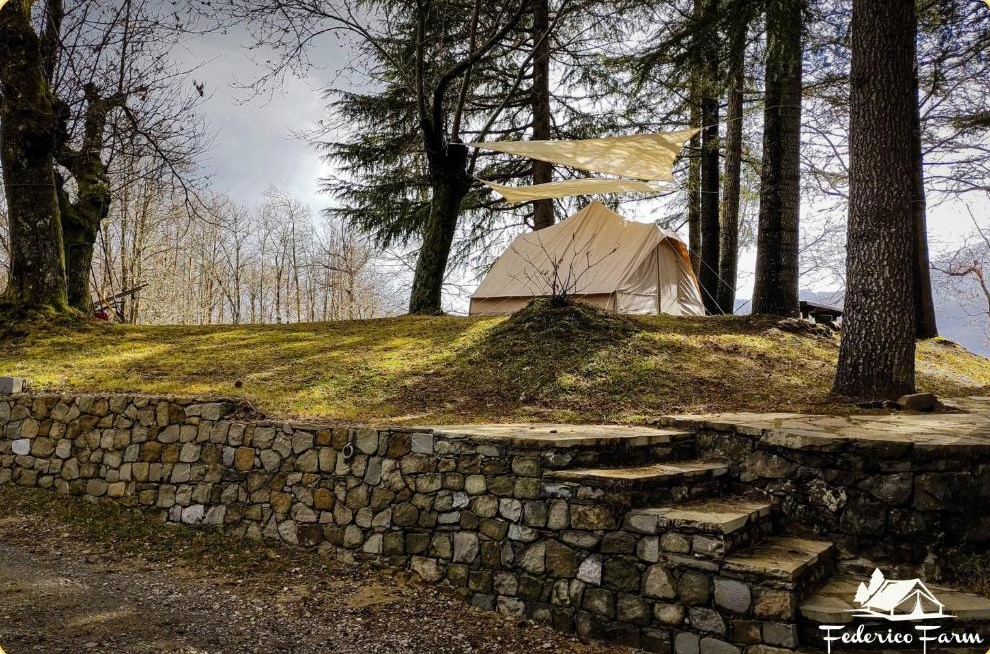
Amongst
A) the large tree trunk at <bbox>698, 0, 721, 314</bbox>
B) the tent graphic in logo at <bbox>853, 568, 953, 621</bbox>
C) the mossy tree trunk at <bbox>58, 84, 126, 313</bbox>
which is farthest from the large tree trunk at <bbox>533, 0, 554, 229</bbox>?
the tent graphic in logo at <bbox>853, 568, 953, 621</bbox>

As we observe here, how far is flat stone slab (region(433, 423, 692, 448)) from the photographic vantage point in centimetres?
359

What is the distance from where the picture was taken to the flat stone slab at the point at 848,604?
2.71m

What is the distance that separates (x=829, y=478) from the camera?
3.45 metres

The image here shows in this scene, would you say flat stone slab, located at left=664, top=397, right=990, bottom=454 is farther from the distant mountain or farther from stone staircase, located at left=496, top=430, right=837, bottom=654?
the distant mountain

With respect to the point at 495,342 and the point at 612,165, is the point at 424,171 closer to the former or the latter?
the point at 612,165

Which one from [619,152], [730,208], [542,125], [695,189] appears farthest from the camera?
[695,189]

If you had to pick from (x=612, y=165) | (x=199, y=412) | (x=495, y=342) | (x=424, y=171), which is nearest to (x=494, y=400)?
(x=495, y=342)

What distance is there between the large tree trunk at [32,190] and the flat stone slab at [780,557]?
8873 millimetres

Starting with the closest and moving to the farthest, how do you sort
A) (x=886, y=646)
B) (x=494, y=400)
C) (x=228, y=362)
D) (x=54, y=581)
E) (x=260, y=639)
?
1. (x=886, y=646)
2. (x=260, y=639)
3. (x=54, y=581)
4. (x=494, y=400)
5. (x=228, y=362)

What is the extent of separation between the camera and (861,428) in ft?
12.1

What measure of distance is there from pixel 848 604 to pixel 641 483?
1.03m

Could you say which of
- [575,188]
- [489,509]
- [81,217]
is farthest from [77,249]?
[489,509]

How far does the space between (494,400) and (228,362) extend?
3245 millimetres

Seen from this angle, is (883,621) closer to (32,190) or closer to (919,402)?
(919,402)
